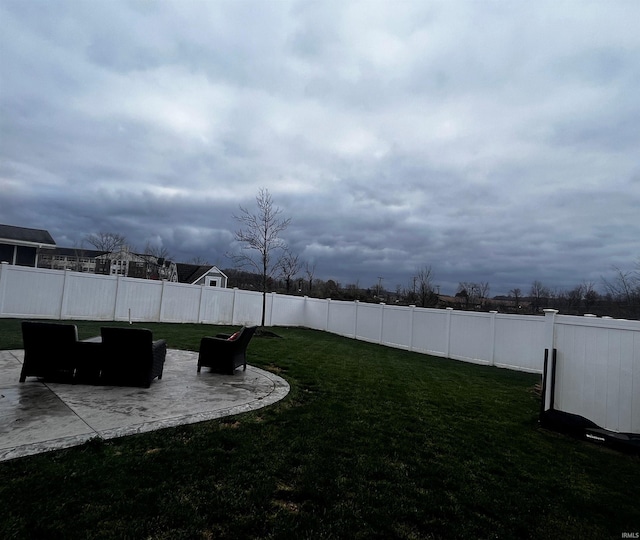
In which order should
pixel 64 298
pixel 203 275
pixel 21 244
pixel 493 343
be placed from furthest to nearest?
pixel 203 275 → pixel 21 244 → pixel 64 298 → pixel 493 343

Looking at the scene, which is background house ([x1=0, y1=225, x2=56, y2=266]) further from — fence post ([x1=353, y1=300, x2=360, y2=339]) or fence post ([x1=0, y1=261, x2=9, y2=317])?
fence post ([x1=353, y1=300, x2=360, y2=339])

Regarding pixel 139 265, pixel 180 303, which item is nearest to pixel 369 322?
pixel 180 303

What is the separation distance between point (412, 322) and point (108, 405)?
38.3 feet

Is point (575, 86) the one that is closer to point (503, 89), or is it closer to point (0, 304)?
point (503, 89)

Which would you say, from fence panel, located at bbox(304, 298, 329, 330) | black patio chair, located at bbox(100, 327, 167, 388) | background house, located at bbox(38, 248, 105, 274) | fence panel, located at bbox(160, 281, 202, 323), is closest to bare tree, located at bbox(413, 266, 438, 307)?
fence panel, located at bbox(304, 298, 329, 330)

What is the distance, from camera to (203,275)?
112ft

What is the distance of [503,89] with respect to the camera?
9242 millimetres

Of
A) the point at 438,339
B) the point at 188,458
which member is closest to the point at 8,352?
the point at 188,458

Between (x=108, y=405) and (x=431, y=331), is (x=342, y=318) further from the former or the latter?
(x=108, y=405)

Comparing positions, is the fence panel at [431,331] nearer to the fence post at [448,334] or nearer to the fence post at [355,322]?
the fence post at [448,334]

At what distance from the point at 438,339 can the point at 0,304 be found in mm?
15926

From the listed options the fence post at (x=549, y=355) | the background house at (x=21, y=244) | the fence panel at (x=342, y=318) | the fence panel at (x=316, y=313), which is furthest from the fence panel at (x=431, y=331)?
the background house at (x=21, y=244)

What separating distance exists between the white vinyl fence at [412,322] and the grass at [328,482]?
781 mm

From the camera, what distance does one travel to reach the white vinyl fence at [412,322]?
188 inches
